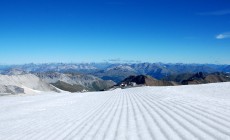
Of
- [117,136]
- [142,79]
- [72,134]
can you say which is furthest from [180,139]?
[142,79]

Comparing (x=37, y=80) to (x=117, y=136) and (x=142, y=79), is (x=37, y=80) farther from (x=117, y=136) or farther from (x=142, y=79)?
(x=117, y=136)

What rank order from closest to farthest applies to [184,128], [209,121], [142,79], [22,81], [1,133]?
[184,128] < [209,121] < [1,133] < [22,81] < [142,79]

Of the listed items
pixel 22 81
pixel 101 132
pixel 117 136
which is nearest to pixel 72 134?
pixel 101 132

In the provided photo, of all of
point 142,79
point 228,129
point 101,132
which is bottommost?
point 142,79

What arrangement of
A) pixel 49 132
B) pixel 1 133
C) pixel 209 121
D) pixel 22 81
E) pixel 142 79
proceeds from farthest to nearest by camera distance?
pixel 142 79 < pixel 22 81 < pixel 1 133 < pixel 49 132 < pixel 209 121

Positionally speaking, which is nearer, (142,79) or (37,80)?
(37,80)

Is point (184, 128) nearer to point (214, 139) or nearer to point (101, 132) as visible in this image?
point (214, 139)

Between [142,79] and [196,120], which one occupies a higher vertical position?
[196,120]

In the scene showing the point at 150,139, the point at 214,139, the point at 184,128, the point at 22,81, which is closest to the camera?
the point at 214,139

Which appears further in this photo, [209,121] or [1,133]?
[1,133]
